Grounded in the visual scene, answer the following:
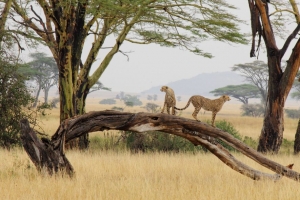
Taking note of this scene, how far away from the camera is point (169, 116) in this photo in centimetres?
657

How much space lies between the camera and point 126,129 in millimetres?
6617

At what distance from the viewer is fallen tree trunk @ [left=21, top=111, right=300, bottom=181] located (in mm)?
6562

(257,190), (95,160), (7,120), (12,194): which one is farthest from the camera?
(7,120)

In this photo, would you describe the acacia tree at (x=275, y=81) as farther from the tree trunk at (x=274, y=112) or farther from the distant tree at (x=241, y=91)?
the distant tree at (x=241, y=91)

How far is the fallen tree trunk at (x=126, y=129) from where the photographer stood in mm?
6562

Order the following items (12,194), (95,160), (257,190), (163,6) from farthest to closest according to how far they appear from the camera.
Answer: (163,6)
(95,160)
(257,190)
(12,194)

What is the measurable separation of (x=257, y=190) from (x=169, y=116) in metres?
1.52

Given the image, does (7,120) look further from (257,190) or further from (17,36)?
(257,190)

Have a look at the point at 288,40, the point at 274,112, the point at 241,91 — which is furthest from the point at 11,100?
the point at 241,91

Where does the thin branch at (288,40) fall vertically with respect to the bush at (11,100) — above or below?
above

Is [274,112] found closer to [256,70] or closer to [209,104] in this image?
[209,104]

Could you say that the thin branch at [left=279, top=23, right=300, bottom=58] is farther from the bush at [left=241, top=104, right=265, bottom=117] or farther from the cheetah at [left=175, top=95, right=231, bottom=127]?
the bush at [left=241, top=104, right=265, bottom=117]

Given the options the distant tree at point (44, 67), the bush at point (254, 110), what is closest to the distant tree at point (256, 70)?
the bush at point (254, 110)

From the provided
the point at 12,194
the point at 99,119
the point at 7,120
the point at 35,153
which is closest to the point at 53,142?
the point at 35,153
